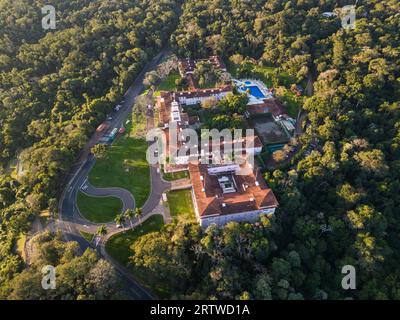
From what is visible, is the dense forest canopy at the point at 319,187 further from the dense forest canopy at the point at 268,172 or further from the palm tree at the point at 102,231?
the palm tree at the point at 102,231

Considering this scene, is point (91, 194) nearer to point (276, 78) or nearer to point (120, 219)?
point (120, 219)

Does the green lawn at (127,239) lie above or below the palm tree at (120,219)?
below

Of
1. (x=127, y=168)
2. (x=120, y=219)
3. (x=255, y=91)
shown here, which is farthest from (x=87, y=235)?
(x=255, y=91)

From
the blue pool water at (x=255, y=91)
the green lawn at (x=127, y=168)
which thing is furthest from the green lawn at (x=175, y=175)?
the blue pool water at (x=255, y=91)

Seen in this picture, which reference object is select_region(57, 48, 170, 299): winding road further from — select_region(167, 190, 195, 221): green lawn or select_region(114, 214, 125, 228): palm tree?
select_region(114, 214, 125, 228): palm tree

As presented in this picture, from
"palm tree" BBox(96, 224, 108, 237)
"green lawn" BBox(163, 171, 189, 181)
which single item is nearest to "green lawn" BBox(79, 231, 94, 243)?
"palm tree" BBox(96, 224, 108, 237)
